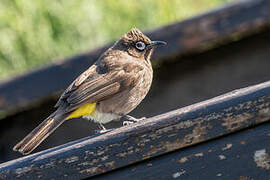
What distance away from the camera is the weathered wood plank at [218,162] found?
7.18 feet

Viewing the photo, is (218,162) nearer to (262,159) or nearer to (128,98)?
(262,159)

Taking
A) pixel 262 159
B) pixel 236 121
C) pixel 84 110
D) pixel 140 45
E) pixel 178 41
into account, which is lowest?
pixel 262 159

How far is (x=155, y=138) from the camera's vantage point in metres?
2.16

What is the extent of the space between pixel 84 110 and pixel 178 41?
789 millimetres

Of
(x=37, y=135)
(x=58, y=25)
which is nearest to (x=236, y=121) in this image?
(x=37, y=135)

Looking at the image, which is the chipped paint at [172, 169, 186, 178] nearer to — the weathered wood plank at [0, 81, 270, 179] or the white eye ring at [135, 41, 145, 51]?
the weathered wood plank at [0, 81, 270, 179]

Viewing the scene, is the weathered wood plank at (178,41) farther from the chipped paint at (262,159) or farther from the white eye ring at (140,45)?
the chipped paint at (262,159)

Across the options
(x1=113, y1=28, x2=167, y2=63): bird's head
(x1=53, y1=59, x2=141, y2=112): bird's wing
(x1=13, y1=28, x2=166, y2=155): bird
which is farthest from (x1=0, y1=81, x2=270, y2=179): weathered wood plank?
(x1=113, y1=28, x2=167, y2=63): bird's head

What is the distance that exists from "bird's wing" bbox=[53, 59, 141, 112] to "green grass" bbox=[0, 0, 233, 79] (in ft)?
4.95

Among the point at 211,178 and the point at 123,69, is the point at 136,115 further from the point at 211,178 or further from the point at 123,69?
the point at 211,178

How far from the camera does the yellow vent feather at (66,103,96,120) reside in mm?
4004

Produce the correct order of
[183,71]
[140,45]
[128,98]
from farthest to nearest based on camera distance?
1. [140,45]
2. [183,71]
3. [128,98]

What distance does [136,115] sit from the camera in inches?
194

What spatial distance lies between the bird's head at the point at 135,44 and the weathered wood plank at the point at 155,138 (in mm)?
2567
